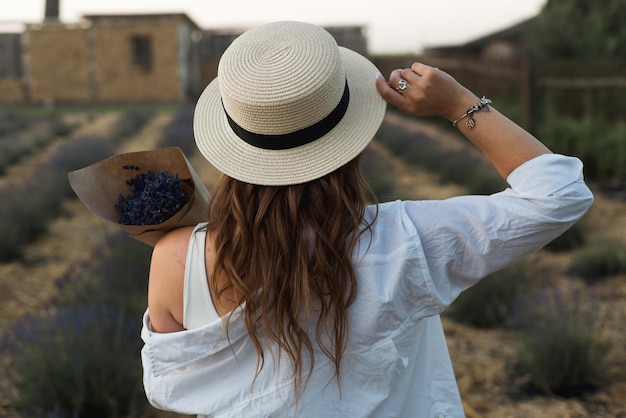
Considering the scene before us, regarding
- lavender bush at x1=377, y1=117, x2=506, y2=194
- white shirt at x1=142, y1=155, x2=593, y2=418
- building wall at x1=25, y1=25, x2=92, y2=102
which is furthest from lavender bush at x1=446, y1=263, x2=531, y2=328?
building wall at x1=25, y1=25, x2=92, y2=102

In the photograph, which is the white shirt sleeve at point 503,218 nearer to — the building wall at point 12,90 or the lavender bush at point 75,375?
the lavender bush at point 75,375

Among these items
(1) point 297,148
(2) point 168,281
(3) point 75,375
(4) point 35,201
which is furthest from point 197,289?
(4) point 35,201

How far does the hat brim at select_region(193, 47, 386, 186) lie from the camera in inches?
52.0

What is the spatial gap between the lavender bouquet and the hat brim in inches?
3.8

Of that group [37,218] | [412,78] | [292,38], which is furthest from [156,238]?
[37,218]

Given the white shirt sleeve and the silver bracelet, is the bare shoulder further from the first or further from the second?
the silver bracelet

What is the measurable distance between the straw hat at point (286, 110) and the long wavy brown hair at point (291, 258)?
0.04 metres

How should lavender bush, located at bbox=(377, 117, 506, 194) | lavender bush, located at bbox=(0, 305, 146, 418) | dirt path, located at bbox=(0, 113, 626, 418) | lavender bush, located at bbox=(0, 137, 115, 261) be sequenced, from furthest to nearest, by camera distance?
1. lavender bush, located at bbox=(377, 117, 506, 194)
2. lavender bush, located at bbox=(0, 137, 115, 261)
3. dirt path, located at bbox=(0, 113, 626, 418)
4. lavender bush, located at bbox=(0, 305, 146, 418)

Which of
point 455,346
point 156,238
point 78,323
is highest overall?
point 156,238

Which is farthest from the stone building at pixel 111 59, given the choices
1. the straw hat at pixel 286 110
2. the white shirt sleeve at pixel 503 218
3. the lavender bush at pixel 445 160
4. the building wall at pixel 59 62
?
the white shirt sleeve at pixel 503 218

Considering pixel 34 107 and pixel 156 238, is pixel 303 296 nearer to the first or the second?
pixel 156 238

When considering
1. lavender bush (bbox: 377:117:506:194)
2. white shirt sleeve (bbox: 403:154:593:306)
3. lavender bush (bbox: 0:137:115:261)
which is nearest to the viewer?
white shirt sleeve (bbox: 403:154:593:306)

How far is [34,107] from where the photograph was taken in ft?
78.3

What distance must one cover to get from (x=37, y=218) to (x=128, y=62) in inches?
676
